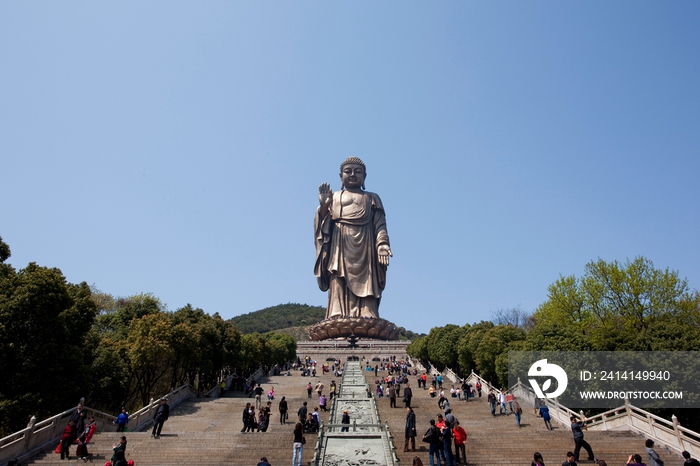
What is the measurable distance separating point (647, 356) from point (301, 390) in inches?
515

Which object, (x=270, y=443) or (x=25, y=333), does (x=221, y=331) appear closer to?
(x=25, y=333)

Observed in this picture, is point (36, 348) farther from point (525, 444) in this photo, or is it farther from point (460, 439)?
point (525, 444)

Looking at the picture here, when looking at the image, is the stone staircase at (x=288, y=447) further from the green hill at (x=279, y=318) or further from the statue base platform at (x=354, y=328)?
the green hill at (x=279, y=318)

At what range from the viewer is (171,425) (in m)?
14.4

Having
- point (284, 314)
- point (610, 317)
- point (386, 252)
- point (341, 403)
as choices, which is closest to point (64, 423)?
point (341, 403)

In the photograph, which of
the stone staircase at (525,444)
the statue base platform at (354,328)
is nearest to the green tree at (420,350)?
the statue base platform at (354,328)

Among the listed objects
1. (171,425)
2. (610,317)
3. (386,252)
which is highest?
(386,252)

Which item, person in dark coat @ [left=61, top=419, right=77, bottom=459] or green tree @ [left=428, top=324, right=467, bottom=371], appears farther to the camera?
green tree @ [left=428, top=324, right=467, bottom=371]

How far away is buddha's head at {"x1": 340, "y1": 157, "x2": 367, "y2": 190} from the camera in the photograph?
1704 inches

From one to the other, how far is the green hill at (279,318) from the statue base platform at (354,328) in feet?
192

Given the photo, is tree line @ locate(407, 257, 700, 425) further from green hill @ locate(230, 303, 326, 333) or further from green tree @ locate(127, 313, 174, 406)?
green hill @ locate(230, 303, 326, 333)

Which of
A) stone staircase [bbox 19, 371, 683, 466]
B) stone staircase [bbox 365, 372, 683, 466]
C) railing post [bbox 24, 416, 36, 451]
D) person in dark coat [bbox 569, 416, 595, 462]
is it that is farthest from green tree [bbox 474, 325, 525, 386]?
railing post [bbox 24, 416, 36, 451]

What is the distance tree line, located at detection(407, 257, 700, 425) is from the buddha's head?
18098mm

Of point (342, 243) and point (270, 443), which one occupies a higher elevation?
point (342, 243)
